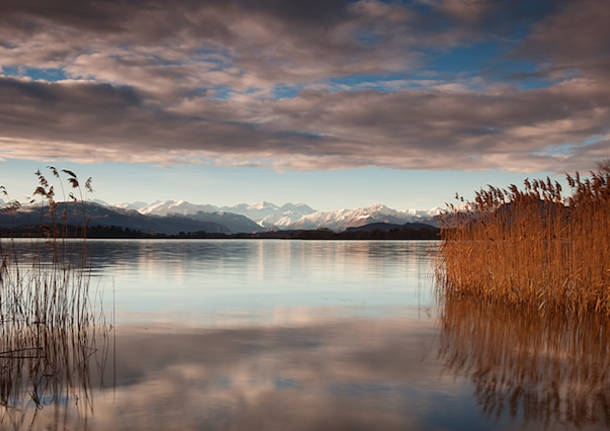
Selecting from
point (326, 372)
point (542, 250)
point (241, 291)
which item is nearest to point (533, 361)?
point (326, 372)

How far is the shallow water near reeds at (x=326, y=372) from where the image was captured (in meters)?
4.88

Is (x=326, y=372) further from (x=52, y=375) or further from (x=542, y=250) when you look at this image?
(x=542, y=250)

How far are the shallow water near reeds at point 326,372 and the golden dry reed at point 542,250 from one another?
1089 mm

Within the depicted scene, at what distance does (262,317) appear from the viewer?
1076cm

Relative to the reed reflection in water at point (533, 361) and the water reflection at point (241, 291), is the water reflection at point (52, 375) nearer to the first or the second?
the water reflection at point (241, 291)

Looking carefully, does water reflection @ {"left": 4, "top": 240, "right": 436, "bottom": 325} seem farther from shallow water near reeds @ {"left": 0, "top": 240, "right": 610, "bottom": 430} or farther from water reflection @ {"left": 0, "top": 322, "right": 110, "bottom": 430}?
water reflection @ {"left": 0, "top": 322, "right": 110, "bottom": 430}

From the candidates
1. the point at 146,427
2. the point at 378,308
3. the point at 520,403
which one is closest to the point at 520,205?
the point at 378,308

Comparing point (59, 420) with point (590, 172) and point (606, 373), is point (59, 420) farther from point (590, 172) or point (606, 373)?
point (590, 172)

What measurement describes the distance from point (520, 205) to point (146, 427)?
1135cm

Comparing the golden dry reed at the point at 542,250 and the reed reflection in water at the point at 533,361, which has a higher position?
the golden dry reed at the point at 542,250

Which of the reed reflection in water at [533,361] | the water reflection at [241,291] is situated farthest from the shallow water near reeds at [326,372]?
the water reflection at [241,291]

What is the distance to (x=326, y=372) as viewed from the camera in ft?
21.1

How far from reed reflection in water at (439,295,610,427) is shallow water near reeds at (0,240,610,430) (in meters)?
0.02

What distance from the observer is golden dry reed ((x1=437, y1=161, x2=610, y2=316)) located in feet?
35.6
